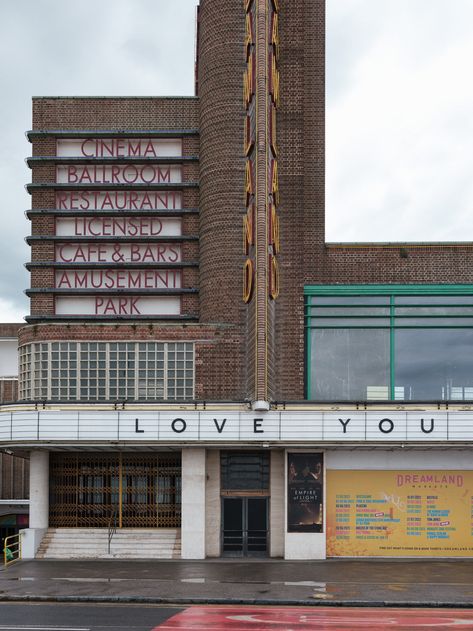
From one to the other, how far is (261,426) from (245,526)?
4.36 m

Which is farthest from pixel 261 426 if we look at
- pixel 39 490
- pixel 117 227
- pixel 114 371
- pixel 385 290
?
pixel 117 227

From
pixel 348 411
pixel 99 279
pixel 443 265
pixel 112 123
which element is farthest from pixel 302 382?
pixel 112 123

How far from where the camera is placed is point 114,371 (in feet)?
120

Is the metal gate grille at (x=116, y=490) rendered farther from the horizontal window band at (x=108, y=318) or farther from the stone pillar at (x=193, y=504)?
the horizontal window band at (x=108, y=318)

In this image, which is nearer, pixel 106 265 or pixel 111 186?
pixel 106 265

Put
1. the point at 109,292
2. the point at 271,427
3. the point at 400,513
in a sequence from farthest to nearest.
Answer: the point at 109,292 < the point at 400,513 < the point at 271,427

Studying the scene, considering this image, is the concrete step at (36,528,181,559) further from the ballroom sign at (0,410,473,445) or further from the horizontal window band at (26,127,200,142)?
the horizontal window band at (26,127,200,142)

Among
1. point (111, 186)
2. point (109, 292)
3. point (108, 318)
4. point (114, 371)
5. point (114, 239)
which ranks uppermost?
point (111, 186)

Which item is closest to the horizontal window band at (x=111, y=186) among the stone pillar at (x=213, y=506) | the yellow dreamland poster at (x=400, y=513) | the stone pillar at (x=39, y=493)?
the stone pillar at (x=39, y=493)

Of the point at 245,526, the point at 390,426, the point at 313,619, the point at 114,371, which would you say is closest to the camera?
the point at 313,619

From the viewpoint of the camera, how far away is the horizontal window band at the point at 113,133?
134 feet

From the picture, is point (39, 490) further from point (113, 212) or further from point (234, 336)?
point (113, 212)

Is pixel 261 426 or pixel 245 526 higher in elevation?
pixel 261 426

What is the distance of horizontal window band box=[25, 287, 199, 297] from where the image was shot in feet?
131
